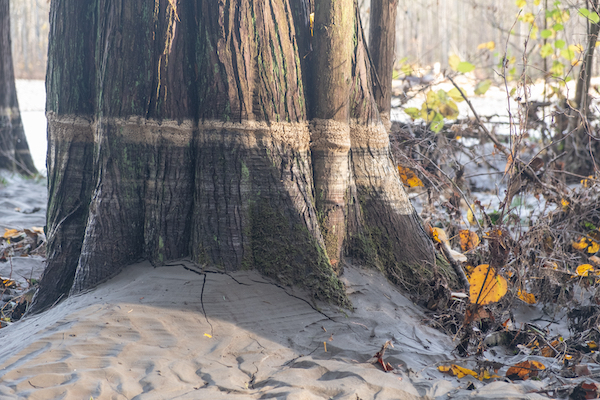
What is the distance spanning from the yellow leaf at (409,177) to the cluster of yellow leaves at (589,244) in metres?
1.43

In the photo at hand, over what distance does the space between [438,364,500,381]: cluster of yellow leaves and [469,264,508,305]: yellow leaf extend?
368 mm

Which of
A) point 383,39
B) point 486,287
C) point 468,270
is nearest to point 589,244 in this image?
point 468,270

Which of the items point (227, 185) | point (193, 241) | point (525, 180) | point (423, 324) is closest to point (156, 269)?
point (193, 241)

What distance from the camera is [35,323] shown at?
8.28 ft

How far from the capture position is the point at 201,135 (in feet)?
8.83

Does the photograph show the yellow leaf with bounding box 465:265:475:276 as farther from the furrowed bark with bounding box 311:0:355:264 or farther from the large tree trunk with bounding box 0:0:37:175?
A: the large tree trunk with bounding box 0:0:37:175

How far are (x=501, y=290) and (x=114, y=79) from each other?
7.95ft

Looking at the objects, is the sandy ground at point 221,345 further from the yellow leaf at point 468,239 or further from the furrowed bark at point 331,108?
the yellow leaf at point 468,239

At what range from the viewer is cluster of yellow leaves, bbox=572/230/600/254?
4086 millimetres

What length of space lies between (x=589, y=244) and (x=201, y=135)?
351 centimetres

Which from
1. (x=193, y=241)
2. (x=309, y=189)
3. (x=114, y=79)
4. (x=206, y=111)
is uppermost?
(x=114, y=79)

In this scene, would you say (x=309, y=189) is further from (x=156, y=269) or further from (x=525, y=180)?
(x=525, y=180)

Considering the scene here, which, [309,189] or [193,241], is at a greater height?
[309,189]

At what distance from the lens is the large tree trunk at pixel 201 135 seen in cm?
264
